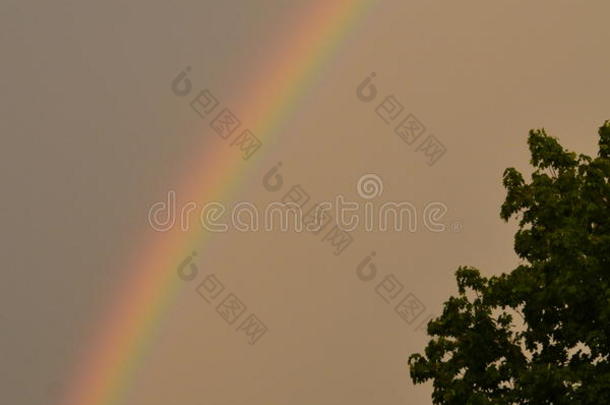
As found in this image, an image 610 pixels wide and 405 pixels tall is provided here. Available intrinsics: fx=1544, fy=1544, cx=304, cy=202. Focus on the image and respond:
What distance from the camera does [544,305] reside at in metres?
38.7

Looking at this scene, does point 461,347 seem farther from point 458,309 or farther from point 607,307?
point 607,307

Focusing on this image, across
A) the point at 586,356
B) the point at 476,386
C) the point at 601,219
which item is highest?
the point at 601,219

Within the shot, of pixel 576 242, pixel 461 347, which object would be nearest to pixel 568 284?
pixel 576 242

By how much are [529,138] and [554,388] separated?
716 centimetres

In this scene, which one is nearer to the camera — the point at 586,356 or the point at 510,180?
the point at 586,356

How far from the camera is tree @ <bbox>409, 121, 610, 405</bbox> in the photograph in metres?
37.8

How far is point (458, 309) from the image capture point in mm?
40219

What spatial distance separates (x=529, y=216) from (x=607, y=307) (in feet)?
13.3

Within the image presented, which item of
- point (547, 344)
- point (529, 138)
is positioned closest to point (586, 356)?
point (547, 344)

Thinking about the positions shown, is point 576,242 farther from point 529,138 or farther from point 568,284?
point 529,138

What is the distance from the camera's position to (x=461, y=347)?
39.8 meters

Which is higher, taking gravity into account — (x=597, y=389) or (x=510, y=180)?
(x=510, y=180)

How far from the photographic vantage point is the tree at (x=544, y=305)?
3778cm

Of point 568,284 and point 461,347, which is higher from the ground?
point 568,284
